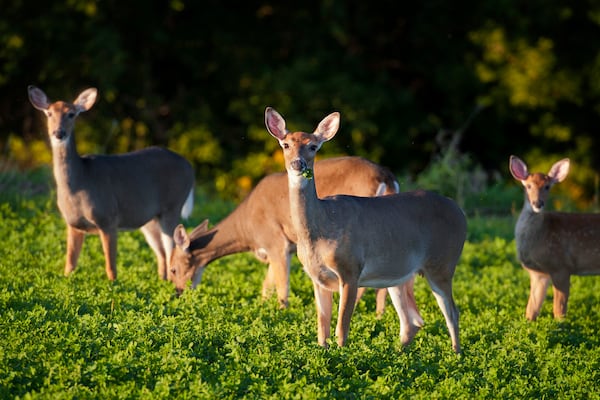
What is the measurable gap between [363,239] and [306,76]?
536 inches

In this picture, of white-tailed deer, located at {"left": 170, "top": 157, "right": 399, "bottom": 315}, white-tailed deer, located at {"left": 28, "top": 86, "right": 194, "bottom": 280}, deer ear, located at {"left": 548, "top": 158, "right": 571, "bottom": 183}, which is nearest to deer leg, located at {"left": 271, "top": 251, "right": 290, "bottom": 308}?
white-tailed deer, located at {"left": 170, "top": 157, "right": 399, "bottom": 315}

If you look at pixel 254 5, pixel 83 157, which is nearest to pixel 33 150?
pixel 254 5

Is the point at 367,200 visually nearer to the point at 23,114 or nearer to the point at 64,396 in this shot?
the point at 64,396

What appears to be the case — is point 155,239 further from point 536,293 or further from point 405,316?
point 536,293

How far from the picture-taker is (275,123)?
8.70 metres

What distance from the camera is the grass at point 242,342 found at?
718 cm

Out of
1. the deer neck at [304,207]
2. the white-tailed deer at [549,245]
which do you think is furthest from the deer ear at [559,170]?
the deer neck at [304,207]

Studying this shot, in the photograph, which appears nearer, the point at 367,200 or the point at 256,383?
the point at 256,383

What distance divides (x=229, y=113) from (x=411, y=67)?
4391 millimetres

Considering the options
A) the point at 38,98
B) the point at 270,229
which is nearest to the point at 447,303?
the point at 270,229

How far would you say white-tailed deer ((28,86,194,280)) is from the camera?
1058cm

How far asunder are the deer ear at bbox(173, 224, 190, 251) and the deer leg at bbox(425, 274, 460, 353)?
2.81 meters

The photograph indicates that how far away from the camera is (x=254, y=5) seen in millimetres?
23734

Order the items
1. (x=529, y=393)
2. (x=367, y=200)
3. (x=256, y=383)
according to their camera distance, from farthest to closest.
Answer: (x=367, y=200)
(x=529, y=393)
(x=256, y=383)
